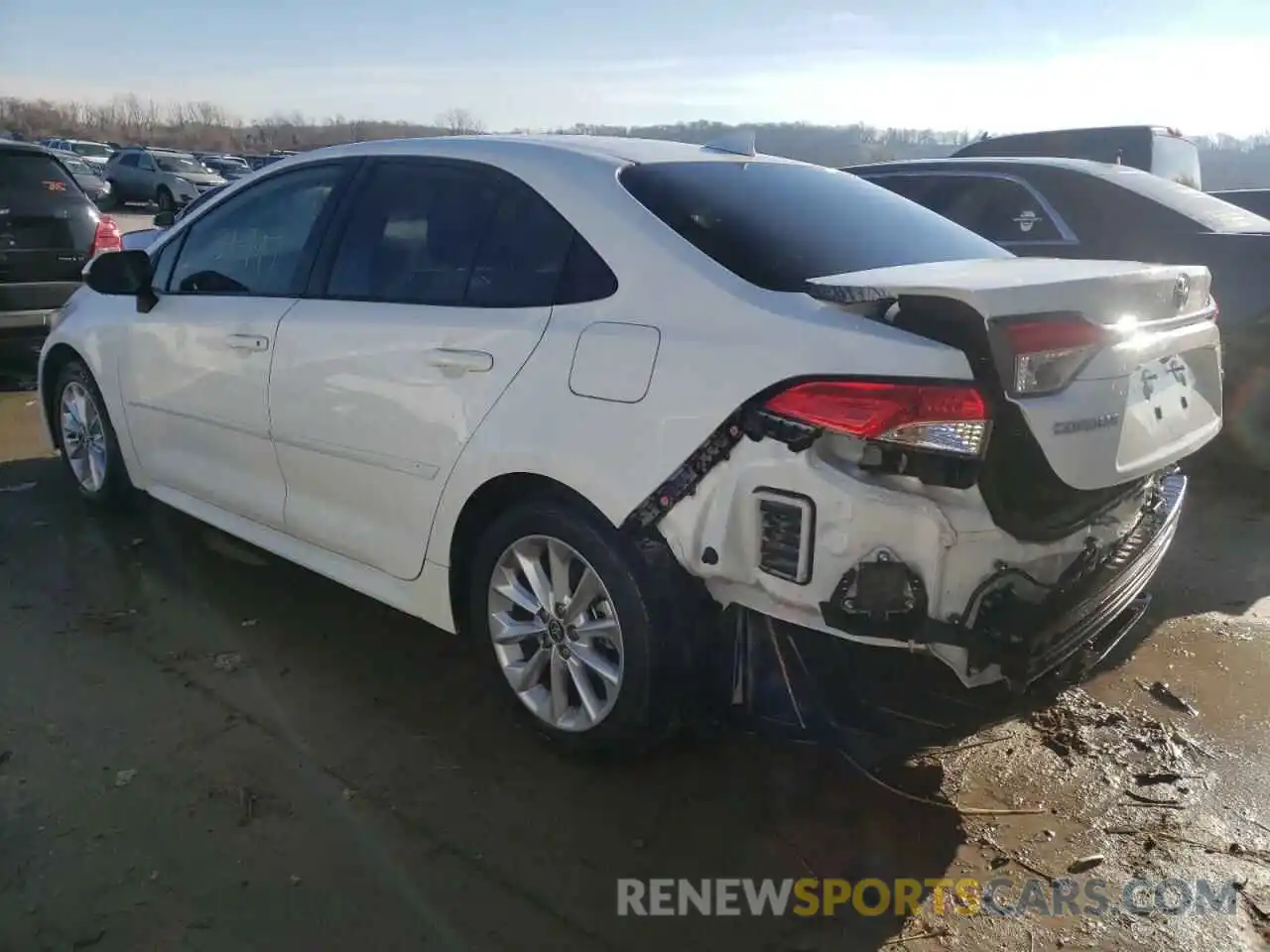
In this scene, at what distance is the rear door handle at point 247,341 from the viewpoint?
390cm

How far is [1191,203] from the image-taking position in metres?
6.06

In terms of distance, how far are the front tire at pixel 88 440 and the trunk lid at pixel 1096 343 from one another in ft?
12.2

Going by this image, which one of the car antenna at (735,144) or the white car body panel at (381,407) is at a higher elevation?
the car antenna at (735,144)

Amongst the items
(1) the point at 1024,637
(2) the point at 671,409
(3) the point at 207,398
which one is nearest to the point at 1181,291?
(1) the point at 1024,637

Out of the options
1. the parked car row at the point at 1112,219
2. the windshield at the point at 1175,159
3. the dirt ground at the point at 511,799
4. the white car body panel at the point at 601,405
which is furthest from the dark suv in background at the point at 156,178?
the dirt ground at the point at 511,799

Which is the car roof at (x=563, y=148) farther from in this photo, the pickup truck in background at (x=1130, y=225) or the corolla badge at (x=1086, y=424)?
the pickup truck in background at (x=1130, y=225)

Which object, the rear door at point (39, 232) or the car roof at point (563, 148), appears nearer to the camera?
the car roof at point (563, 148)

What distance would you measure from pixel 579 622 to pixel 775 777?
2.37 ft

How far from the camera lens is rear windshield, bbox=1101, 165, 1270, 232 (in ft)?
19.2

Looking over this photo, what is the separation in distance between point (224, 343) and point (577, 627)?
199 centimetres

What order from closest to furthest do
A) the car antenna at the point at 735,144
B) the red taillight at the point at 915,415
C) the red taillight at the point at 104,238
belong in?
1. the red taillight at the point at 915,415
2. the car antenna at the point at 735,144
3. the red taillight at the point at 104,238

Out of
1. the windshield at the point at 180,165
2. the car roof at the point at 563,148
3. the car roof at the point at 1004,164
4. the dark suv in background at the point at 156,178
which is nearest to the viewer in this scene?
the car roof at the point at 563,148

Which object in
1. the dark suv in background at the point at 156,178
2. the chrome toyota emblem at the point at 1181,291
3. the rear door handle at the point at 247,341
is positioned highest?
the chrome toyota emblem at the point at 1181,291

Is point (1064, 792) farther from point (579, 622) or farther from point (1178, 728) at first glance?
point (579, 622)
